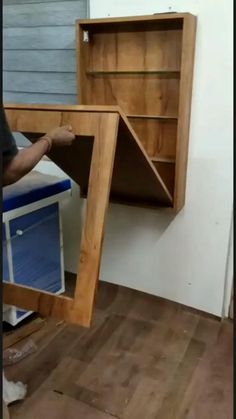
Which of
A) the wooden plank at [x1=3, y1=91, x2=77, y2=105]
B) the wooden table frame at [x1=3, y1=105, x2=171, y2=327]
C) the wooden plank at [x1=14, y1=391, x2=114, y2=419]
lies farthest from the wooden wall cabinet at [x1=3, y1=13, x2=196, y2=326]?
the wooden plank at [x1=14, y1=391, x2=114, y2=419]

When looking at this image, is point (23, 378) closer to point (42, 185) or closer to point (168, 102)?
point (42, 185)

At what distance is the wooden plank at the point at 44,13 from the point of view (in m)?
2.08

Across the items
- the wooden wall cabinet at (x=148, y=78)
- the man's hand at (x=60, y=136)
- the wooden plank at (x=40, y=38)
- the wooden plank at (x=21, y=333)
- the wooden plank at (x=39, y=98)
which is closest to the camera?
the man's hand at (x=60, y=136)

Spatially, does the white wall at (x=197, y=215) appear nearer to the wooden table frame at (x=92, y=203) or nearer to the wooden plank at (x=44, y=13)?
the wooden plank at (x=44, y=13)

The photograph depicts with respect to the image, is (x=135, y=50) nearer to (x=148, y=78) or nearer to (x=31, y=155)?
(x=148, y=78)

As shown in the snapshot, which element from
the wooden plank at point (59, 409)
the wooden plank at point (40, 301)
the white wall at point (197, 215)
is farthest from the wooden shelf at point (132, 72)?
the wooden plank at point (59, 409)

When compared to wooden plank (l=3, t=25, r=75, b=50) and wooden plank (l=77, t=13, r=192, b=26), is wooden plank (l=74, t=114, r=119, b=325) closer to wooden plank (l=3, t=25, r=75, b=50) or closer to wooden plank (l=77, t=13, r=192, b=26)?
wooden plank (l=77, t=13, r=192, b=26)

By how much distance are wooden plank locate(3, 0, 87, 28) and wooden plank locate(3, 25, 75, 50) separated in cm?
3

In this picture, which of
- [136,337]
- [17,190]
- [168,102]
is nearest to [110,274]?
[136,337]

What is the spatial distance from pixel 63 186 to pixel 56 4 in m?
0.96

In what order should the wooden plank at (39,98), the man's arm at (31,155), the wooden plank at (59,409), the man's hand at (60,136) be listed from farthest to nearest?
the wooden plank at (39,98) → the wooden plank at (59,409) → the man's hand at (60,136) → the man's arm at (31,155)

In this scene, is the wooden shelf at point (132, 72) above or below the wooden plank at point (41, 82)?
above

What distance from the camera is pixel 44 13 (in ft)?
7.06

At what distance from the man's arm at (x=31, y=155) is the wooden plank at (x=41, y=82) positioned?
931 mm
